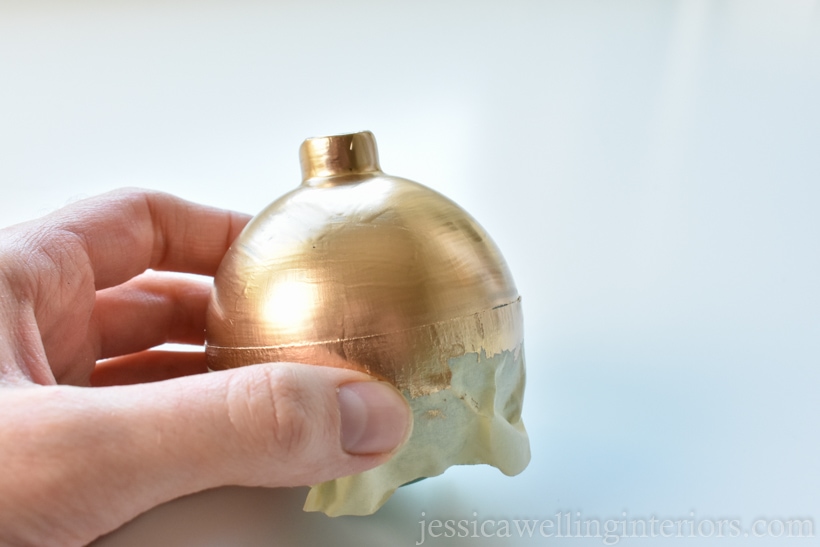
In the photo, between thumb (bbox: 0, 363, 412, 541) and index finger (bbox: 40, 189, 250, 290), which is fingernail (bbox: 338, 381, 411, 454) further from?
index finger (bbox: 40, 189, 250, 290)

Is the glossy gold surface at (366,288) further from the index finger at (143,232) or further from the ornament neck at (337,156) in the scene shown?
the index finger at (143,232)

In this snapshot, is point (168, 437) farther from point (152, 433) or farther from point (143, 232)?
point (143, 232)

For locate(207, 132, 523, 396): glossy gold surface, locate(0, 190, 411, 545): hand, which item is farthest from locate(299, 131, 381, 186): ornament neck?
locate(0, 190, 411, 545): hand

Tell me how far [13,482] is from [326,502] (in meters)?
0.27

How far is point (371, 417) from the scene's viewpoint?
1.84 ft

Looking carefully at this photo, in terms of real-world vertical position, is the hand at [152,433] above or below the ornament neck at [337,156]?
below

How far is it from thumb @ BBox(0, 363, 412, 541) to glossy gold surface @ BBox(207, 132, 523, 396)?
62 millimetres

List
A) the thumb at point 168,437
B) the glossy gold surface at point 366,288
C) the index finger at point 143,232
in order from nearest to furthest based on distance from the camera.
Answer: the thumb at point 168,437 → the glossy gold surface at point 366,288 → the index finger at point 143,232

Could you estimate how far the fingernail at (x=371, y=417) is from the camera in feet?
1.83

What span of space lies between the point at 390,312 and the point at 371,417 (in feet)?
0.30

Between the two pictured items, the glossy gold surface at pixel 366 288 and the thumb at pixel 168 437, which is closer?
the thumb at pixel 168 437

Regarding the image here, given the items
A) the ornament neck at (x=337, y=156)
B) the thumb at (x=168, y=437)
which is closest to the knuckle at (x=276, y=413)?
the thumb at (x=168, y=437)

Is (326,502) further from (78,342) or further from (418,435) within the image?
(78,342)

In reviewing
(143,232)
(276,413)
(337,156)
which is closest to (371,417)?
(276,413)
